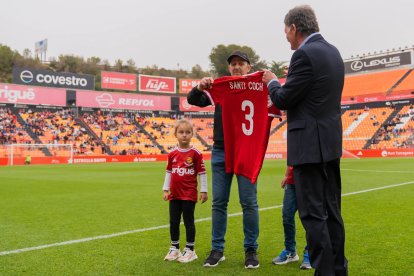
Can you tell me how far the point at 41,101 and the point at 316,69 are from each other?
4380 cm

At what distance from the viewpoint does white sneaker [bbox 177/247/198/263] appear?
428cm

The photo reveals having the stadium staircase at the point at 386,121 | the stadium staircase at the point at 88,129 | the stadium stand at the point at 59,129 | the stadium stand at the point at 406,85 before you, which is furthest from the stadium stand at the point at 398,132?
the stadium stand at the point at 59,129

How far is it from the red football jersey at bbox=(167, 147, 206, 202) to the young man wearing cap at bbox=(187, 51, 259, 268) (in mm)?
247

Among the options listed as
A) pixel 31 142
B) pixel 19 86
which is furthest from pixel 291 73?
pixel 19 86

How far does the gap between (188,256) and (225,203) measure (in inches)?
25.8

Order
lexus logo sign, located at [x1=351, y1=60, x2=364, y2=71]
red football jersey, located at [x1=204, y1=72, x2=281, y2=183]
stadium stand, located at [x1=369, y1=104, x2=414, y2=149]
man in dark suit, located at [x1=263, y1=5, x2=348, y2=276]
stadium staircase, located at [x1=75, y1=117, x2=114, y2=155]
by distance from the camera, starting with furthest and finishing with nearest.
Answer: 1. lexus logo sign, located at [x1=351, y1=60, x2=364, y2=71]
2. stadium staircase, located at [x1=75, y1=117, x2=114, y2=155]
3. stadium stand, located at [x1=369, y1=104, x2=414, y2=149]
4. red football jersey, located at [x1=204, y1=72, x2=281, y2=183]
5. man in dark suit, located at [x1=263, y1=5, x2=348, y2=276]

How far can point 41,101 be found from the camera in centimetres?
4303

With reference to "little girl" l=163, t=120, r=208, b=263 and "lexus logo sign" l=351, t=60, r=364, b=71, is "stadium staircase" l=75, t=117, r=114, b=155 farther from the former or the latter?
"little girl" l=163, t=120, r=208, b=263

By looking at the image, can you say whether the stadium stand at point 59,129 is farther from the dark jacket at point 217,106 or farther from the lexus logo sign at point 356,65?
the dark jacket at point 217,106

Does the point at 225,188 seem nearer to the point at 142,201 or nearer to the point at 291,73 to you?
the point at 291,73

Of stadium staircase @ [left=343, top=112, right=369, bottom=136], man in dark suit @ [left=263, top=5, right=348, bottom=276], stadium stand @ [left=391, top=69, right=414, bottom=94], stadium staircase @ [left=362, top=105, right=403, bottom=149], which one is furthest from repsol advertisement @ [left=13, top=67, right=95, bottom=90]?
man in dark suit @ [left=263, top=5, right=348, bottom=276]

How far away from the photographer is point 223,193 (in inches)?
172

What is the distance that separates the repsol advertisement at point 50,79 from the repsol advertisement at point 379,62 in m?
32.9

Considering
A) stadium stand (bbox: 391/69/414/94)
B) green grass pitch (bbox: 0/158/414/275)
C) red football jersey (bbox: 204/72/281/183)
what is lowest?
green grass pitch (bbox: 0/158/414/275)
